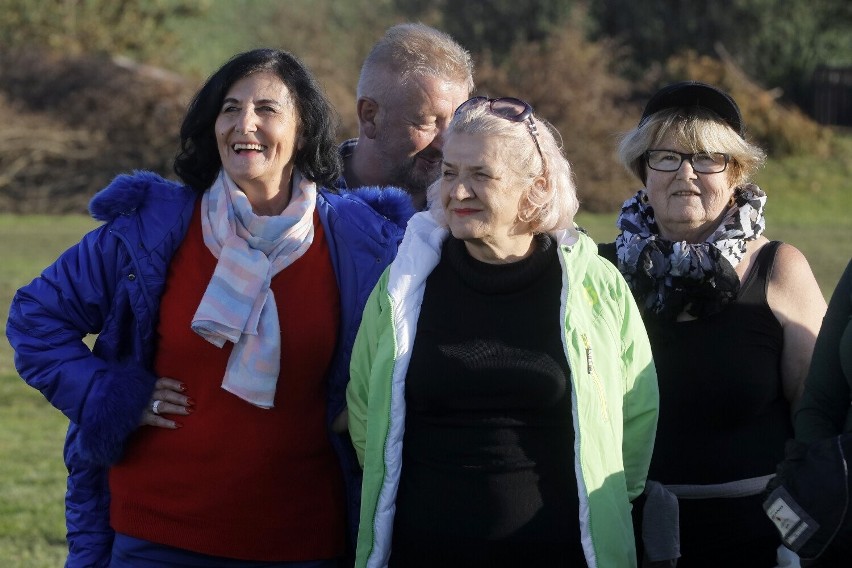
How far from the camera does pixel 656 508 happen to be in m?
3.47

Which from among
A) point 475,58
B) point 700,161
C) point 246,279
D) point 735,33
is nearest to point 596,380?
point 700,161

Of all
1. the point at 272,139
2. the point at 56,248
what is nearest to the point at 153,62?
the point at 56,248

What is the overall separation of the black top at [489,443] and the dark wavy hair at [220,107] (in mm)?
714

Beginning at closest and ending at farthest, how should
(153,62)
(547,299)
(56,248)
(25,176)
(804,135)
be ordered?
(547,299) < (56,248) < (25,176) < (804,135) < (153,62)

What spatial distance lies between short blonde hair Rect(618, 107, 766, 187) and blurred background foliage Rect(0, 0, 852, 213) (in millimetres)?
20542

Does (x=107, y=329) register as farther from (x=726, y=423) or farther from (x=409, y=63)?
(x=726, y=423)

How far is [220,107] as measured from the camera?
358cm

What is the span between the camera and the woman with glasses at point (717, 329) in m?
3.58

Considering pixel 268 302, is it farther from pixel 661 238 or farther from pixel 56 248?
pixel 56 248

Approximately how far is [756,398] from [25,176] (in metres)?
24.9

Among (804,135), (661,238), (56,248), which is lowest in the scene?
(56,248)

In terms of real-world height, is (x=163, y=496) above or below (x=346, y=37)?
below

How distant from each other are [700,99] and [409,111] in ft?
3.83

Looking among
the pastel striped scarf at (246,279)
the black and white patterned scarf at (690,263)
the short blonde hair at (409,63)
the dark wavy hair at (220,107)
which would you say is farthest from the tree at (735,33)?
the pastel striped scarf at (246,279)
